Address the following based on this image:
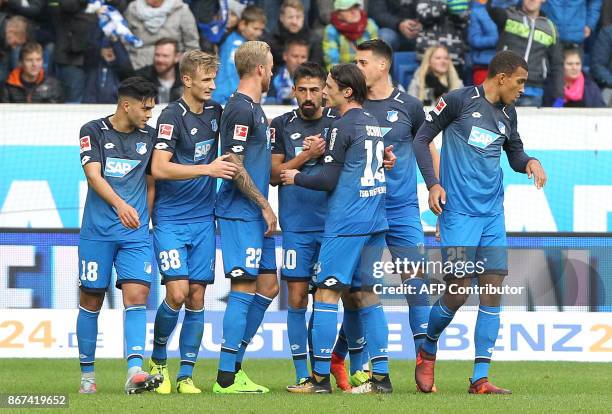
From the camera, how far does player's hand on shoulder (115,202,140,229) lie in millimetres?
9508

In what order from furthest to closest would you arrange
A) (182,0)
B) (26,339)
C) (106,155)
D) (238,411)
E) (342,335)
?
(182,0), (26,339), (342,335), (106,155), (238,411)

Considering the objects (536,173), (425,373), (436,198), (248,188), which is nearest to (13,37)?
(248,188)

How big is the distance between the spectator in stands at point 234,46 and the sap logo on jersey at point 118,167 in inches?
237

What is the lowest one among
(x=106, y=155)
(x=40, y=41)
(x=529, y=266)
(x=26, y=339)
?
(x=26, y=339)

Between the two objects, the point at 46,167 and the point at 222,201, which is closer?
the point at 222,201

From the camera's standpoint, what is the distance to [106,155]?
980cm

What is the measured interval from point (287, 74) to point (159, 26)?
168 centimetres

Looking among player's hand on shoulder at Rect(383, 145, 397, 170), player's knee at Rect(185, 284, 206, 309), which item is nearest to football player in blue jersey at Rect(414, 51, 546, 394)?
player's hand on shoulder at Rect(383, 145, 397, 170)

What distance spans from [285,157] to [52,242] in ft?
12.9

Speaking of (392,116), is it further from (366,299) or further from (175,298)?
(175,298)

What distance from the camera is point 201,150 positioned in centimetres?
1000

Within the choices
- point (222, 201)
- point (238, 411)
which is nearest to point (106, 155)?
point (222, 201)

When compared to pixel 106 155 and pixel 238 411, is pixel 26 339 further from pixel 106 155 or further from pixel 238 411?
pixel 238 411

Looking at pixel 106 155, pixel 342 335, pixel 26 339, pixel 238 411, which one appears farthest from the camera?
pixel 26 339
